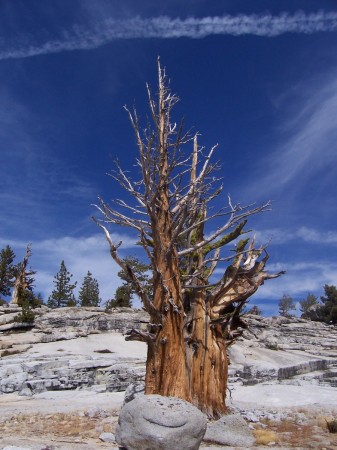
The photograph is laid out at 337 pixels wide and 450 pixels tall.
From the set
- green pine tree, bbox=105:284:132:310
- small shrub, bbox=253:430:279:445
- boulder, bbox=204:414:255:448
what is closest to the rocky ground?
small shrub, bbox=253:430:279:445

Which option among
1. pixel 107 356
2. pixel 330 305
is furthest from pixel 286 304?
pixel 107 356

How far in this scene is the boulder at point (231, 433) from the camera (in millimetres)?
6719

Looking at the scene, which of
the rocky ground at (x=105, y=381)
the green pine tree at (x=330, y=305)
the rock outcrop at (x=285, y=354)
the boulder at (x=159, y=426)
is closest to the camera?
the boulder at (x=159, y=426)

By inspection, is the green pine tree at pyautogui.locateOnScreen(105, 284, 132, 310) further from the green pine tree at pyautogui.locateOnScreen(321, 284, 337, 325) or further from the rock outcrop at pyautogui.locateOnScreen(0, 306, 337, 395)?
the green pine tree at pyautogui.locateOnScreen(321, 284, 337, 325)

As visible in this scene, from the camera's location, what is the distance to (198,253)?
10742 millimetres

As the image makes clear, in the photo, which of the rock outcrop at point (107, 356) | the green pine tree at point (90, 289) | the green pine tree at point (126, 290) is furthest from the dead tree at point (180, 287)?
the green pine tree at point (90, 289)

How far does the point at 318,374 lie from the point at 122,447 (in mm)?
16600

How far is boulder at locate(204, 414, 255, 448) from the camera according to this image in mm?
Answer: 6719

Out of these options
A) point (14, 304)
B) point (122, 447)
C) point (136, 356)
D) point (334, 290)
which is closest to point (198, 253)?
point (122, 447)

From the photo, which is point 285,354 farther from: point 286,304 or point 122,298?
point 286,304

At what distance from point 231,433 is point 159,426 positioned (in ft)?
7.41

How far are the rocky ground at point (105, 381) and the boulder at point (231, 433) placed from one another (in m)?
0.23

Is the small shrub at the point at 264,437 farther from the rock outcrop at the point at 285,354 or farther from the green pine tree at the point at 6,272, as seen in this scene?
the green pine tree at the point at 6,272

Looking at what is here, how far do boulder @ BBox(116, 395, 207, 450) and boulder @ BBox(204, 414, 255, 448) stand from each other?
1.35m
